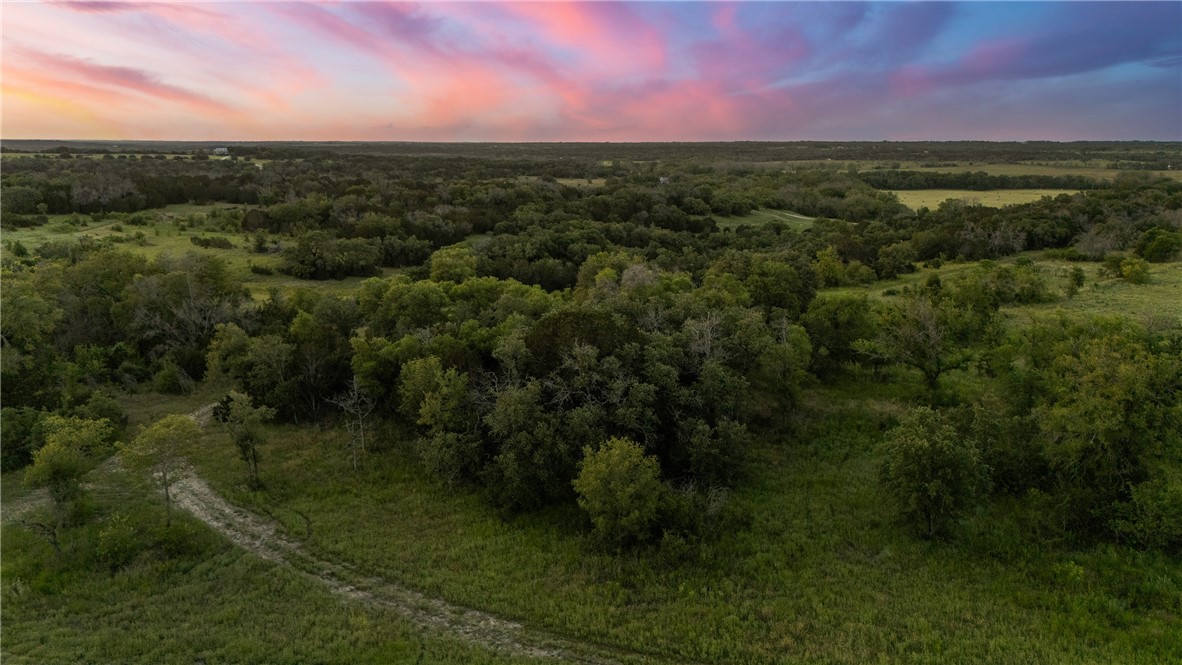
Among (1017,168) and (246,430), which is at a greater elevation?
(1017,168)

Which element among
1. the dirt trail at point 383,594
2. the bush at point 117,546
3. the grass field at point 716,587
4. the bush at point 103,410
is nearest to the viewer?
the grass field at point 716,587

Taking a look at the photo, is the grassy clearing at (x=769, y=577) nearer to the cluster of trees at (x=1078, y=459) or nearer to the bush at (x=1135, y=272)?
the cluster of trees at (x=1078, y=459)

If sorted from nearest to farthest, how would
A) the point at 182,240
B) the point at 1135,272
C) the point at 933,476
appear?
1. the point at 933,476
2. the point at 1135,272
3. the point at 182,240

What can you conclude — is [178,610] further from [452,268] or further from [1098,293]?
[1098,293]

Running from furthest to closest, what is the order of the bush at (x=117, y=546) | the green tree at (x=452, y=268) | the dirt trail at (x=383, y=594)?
the green tree at (x=452, y=268), the bush at (x=117, y=546), the dirt trail at (x=383, y=594)

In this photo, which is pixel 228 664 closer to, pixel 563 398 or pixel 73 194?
pixel 563 398

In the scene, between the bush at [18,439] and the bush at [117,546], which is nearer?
the bush at [117,546]

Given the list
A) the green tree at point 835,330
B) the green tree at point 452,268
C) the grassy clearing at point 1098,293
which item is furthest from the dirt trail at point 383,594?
the grassy clearing at point 1098,293

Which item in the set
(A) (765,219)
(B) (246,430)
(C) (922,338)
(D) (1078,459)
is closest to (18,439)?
(B) (246,430)
